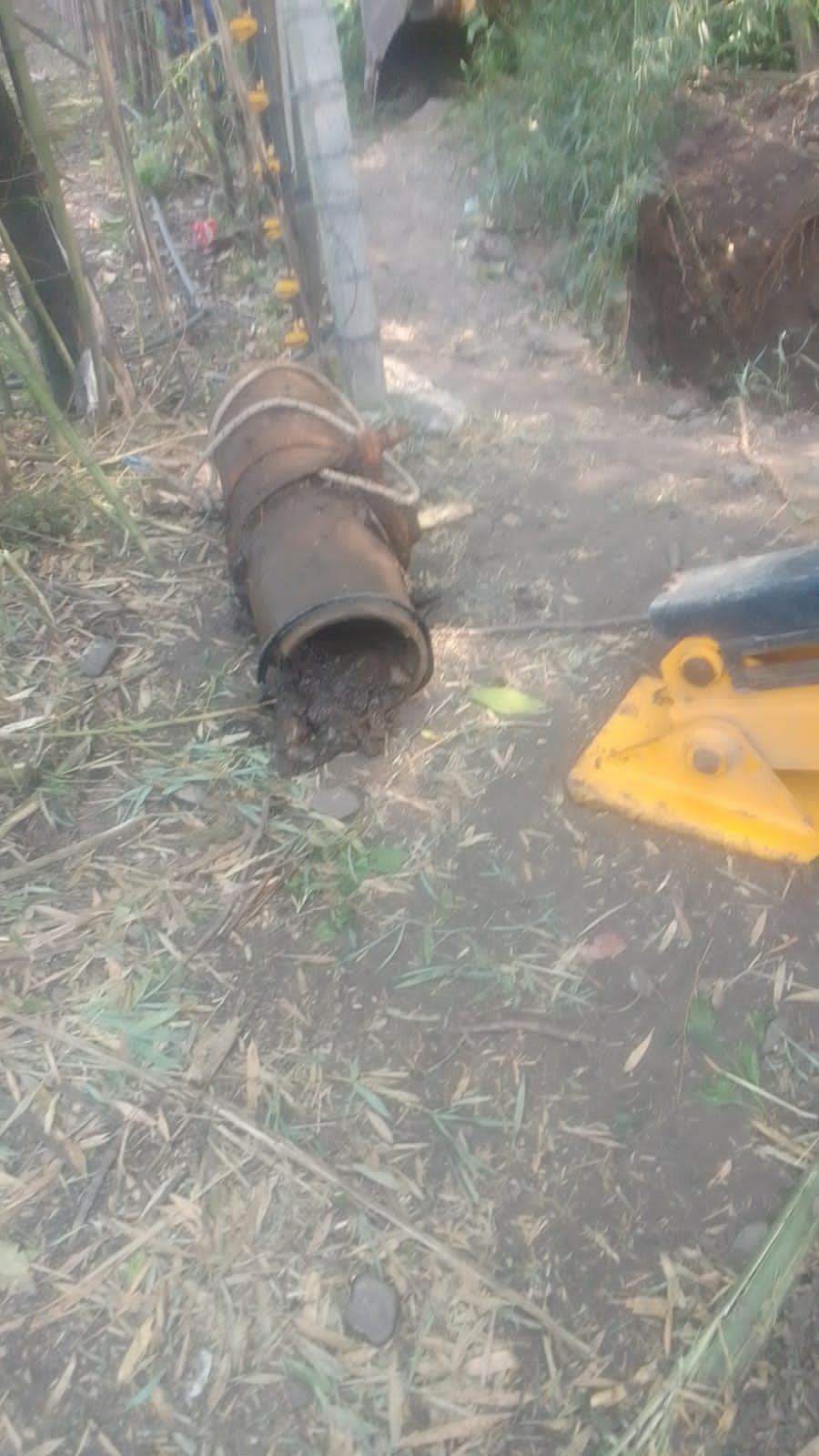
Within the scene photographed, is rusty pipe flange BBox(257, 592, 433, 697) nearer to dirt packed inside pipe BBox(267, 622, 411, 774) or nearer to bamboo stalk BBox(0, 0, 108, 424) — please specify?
dirt packed inside pipe BBox(267, 622, 411, 774)

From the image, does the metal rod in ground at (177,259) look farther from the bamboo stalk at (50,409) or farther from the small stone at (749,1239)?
the small stone at (749,1239)

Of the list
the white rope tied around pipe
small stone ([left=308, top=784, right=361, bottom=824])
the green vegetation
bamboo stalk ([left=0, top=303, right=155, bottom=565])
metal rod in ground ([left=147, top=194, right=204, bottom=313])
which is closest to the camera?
small stone ([left=308, top=784, right=361, bottom=824])

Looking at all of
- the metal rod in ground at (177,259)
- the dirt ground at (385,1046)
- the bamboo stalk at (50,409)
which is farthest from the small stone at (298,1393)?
the metal rod in ground at (177,259)

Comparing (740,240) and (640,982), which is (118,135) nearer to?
(740,240)

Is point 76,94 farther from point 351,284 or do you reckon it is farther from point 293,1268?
point 293,1268

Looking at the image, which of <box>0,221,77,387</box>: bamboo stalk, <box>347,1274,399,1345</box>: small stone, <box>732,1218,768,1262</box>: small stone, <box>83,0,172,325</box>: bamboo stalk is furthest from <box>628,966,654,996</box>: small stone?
<box>83,0,172,325</box>: bamboo stalk

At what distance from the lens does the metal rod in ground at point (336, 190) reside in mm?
3582

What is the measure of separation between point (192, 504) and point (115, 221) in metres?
2.71

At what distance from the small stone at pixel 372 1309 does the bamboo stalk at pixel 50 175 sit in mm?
3167

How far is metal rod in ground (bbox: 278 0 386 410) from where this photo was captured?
3582 millimetres

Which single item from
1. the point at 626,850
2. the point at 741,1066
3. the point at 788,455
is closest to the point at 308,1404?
the point at 741,1066

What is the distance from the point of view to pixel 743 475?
12.0 feet

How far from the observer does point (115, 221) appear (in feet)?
18.7

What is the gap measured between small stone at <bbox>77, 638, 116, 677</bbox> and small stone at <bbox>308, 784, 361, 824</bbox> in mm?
805
